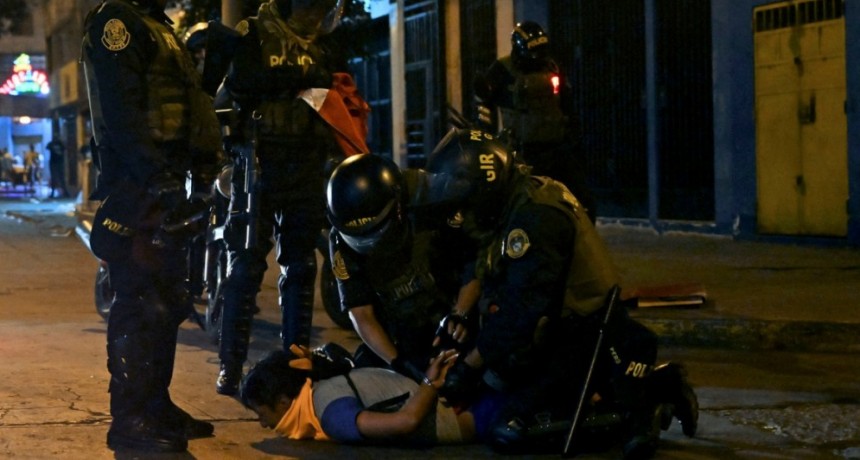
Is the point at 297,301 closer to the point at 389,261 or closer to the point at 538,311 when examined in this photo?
the point at 389,261

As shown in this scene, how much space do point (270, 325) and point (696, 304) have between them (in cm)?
272

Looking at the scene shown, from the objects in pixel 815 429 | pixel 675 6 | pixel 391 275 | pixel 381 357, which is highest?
pixel 675 6

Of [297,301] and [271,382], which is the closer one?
[271,382]

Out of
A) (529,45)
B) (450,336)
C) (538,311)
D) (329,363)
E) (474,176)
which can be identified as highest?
(529,45)

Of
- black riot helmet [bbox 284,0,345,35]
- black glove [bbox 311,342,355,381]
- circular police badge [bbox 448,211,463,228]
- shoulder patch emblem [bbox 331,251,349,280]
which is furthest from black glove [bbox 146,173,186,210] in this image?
black riot helmet [bbox 284,0,345,35]

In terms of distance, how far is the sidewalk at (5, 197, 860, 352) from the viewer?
7652 mm

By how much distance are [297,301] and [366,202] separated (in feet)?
4.52

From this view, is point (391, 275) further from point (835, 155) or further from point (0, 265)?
point (0, 265)

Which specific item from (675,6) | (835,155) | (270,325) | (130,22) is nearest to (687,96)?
(675,6)

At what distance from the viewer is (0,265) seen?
12812 mm

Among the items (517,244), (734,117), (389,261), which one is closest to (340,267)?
(389,261)

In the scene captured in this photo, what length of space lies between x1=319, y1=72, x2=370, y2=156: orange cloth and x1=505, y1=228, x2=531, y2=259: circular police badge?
1.43 metres

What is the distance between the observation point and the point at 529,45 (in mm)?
8430

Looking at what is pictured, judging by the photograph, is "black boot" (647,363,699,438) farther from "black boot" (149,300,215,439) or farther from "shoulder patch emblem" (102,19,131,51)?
"shoulder patch emblem" (102,19,131,51)
